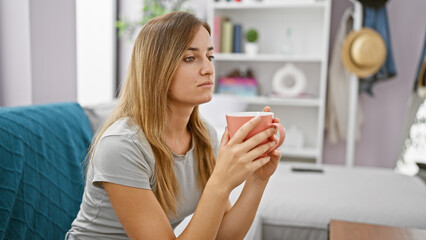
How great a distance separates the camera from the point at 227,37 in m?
3.43

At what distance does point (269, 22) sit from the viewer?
3584 mm

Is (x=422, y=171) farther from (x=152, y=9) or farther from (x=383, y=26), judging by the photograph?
(x=152, y=9)

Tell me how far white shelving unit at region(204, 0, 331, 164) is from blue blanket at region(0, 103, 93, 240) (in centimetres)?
206

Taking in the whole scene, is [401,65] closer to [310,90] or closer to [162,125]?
[310,90]

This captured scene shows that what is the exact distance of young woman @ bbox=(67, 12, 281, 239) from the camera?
84cm

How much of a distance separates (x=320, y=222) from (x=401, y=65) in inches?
92.0

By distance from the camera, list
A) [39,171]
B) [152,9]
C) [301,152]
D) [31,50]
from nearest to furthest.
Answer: [39,171] → [31,50] → [152,9] → [301,152]

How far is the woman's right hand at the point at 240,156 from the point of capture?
80 cm

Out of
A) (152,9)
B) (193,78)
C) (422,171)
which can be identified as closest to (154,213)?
(193,78)

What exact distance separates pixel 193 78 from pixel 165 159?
0.23 meters

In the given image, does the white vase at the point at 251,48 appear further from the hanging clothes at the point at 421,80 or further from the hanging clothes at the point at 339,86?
the hanging clothes at the point at 421,80

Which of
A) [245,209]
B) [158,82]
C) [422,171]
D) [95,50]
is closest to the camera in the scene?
[158,82]

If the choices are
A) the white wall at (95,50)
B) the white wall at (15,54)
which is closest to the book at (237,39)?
the white wall at (95,50)

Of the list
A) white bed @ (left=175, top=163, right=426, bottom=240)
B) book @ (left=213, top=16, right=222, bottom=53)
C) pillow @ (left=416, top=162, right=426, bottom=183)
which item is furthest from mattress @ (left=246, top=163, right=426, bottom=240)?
book @ (left=213, top=16, right=222, bottom=53)
